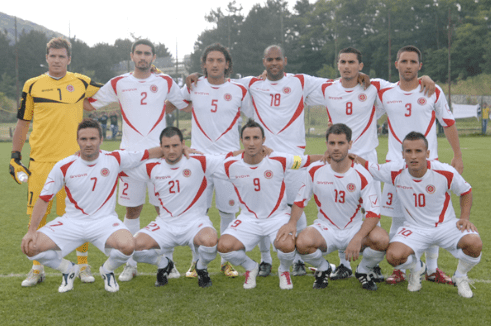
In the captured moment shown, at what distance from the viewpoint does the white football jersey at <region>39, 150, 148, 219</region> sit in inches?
168

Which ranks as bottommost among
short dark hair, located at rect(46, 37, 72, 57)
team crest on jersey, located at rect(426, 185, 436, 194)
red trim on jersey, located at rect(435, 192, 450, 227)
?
red trim on jersey, located at rect(435, 192, 450, 227)

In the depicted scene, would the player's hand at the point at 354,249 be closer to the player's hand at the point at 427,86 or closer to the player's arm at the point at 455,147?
the player's arm at the point at 455,147

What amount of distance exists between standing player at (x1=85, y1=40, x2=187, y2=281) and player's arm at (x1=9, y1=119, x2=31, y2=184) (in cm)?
81

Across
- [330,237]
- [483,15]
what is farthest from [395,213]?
→ [483,15]

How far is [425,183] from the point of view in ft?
13.8

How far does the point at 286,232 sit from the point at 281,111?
141 cm

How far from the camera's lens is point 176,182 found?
14.9 ft

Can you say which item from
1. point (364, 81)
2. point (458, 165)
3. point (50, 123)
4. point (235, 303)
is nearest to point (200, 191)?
point (235, 303)

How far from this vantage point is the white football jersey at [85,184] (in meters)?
4.27

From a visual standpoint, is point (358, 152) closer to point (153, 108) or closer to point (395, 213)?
point (395, 213)

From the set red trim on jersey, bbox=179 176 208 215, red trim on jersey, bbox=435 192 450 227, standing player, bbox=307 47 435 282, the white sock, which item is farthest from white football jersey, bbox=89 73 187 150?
red trim on jersey, bbox=435 192 450 227

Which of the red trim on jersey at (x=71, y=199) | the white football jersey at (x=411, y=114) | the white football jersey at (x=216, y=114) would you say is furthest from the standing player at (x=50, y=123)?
the white football jersey at (x=411, y=114)

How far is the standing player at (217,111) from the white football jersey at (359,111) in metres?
1.03

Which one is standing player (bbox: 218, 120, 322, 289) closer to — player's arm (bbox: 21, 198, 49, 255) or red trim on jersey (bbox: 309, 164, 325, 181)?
red trim on jersey (bbox: 309, 164, 325, 181)
